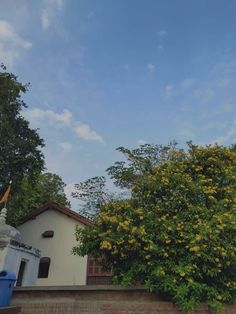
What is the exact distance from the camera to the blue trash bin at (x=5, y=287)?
9469mm

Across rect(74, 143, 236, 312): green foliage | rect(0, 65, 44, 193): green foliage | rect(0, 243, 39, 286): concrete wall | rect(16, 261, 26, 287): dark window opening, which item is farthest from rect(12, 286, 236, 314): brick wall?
rect(0, 65, 44, 193): green foliage

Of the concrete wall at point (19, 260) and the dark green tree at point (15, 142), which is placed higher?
the dark green tree at point (15, 142)

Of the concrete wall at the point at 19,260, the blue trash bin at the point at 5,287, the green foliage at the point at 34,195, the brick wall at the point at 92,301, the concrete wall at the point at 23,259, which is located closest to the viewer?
the brick wall at the point at 92,301

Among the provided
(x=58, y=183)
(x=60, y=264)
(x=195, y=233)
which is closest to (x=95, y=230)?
(x=195, y=233)

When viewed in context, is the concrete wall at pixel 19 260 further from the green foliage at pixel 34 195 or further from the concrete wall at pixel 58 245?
the green foliage at pixel 34 195

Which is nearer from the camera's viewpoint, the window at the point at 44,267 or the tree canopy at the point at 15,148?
the tree canopy at the point at 15,148

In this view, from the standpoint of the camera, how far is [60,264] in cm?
2014

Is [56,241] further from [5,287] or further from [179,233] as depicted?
[179,233]

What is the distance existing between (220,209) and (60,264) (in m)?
12.9

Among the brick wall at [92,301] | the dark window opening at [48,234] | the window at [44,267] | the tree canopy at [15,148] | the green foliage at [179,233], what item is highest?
the tree canopy at [15,148]

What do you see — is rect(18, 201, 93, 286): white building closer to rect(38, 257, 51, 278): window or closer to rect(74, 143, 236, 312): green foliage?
rect(38, 257, 51, 278): window

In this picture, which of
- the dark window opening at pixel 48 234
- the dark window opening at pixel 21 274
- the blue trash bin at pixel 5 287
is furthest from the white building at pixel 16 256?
the dark window opening at pixel 48 234

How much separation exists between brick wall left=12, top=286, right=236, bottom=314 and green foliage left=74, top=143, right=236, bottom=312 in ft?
1.12

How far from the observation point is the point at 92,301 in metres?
9.69
